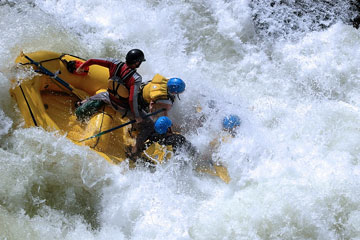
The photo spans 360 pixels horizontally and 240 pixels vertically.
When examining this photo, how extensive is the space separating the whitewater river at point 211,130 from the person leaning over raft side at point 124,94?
46cm

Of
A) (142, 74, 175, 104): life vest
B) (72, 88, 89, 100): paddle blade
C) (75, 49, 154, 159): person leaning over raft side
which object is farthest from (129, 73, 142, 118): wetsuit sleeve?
(72, 88, 89, 100): paddle blade

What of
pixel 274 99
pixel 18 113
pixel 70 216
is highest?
pixel 18 113

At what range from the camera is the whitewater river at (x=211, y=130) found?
373 centimetres

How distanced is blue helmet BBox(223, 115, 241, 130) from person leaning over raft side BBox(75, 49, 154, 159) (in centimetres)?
90

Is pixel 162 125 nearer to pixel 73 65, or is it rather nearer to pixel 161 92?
pixel 161 92

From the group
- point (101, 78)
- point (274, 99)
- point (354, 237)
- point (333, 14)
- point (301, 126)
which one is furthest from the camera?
point (333, 14)

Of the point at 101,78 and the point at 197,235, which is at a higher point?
the point at 101,78

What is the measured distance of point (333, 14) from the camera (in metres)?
7.03

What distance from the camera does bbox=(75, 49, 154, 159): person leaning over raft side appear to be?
4266mm

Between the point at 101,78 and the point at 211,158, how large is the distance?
171 cm

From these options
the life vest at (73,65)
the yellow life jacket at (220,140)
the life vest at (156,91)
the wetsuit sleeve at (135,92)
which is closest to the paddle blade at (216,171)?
the yellow life jacket at (220,140)

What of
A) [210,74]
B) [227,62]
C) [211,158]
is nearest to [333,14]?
[227,62]

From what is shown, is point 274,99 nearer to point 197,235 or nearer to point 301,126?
point 301,126

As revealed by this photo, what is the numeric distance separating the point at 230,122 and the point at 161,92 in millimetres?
916
